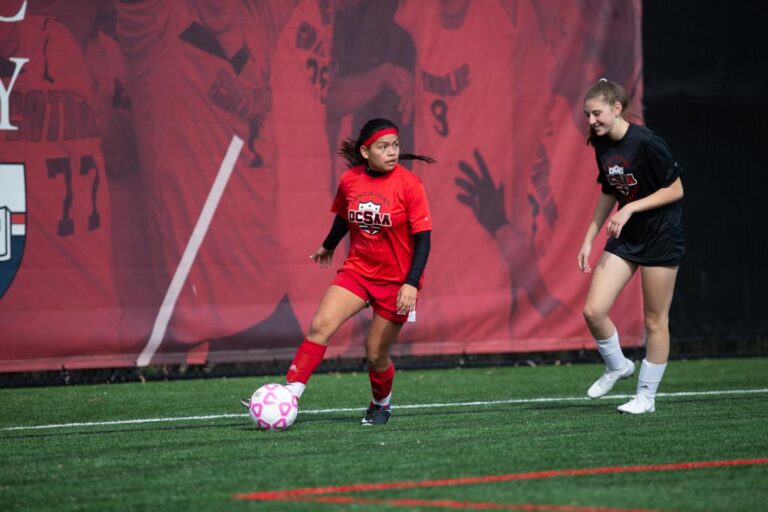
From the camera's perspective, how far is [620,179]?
22.8 feet

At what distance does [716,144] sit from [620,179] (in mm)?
5556

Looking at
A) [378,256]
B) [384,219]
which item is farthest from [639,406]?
[384,219]

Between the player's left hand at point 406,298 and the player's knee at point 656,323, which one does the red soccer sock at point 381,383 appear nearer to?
the player's left hand at point 406,298

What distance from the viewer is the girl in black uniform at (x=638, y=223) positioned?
22.4 ft

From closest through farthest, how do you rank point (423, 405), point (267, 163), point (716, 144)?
1. point (423, 405)
2. point (267, 163)
3. point (716, 144)

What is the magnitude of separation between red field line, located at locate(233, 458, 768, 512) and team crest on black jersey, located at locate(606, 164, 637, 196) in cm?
224

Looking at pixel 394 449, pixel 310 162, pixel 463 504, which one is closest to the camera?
pixel 463 504

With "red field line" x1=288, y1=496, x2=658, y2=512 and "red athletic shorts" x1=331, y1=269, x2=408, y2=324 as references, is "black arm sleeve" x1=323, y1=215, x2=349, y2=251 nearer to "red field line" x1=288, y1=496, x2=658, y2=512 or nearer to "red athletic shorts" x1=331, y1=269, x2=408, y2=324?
"red athletic shorts" x1=331, y1=269, x2=408, y2=324

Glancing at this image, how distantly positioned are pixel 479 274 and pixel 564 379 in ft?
5.23

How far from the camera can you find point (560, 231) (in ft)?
37.8

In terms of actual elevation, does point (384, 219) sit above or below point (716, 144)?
below

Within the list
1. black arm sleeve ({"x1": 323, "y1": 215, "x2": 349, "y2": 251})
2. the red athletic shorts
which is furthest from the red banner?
the red athletic shorts

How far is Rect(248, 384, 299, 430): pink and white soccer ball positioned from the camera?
20.6ft

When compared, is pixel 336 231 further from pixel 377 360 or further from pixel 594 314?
pixel 594 314
